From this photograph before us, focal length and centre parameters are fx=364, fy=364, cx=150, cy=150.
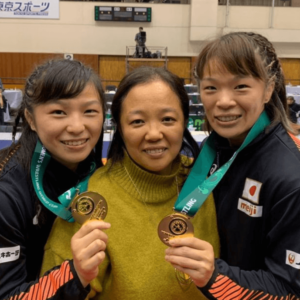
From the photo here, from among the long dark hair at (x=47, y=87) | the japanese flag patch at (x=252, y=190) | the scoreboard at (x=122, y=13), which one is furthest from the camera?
the scoreboard at (x=122, y=13)

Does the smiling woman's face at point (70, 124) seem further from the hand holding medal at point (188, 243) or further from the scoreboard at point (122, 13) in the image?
the scoreboard at point (122, 13)

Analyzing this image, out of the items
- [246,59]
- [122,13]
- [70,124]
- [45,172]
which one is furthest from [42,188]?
[122,13]

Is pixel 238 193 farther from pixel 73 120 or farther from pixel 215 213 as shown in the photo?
pixel 73 120

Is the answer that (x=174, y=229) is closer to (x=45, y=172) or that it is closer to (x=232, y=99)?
(x=232, y=99)

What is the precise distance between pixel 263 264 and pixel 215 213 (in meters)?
0.26

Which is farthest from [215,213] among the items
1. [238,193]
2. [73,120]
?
[73,120]

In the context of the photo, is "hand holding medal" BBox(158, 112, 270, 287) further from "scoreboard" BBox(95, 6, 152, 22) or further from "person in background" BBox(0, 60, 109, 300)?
"scoreboard" BBox(95, 6, 152, 22)

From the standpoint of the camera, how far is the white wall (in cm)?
1327

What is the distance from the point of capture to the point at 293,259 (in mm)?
1170

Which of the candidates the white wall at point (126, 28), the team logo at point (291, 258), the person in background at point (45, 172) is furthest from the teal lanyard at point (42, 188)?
the white wall at point (126, 28)

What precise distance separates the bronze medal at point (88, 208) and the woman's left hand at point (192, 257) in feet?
0.82

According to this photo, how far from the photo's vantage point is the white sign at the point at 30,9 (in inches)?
519

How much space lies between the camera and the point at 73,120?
4.54 feet

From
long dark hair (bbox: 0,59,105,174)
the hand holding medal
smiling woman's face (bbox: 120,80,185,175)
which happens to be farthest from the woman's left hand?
long dark hair (bbox: 0,59,105,174)
